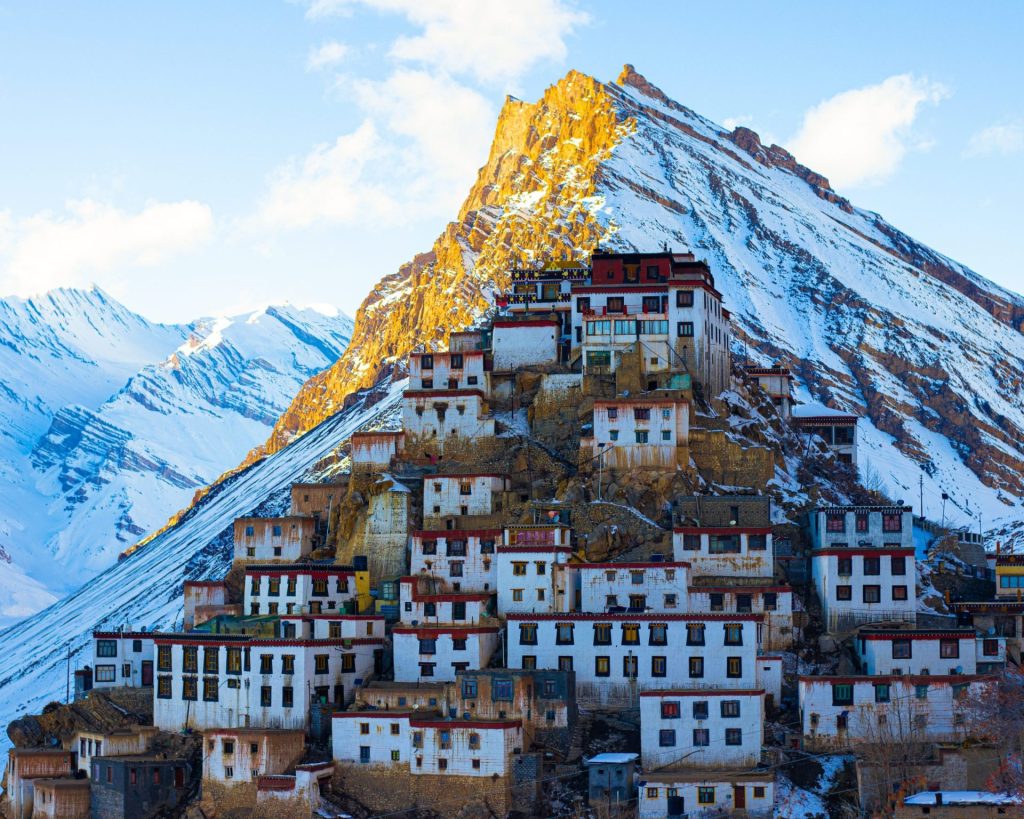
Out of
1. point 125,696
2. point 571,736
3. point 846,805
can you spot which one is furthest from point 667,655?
point 125,696

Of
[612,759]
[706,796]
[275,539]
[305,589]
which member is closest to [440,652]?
[612,759]

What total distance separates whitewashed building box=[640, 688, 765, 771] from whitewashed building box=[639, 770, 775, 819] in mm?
2058

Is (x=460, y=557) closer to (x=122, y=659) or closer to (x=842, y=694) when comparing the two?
(x=122, y=659)

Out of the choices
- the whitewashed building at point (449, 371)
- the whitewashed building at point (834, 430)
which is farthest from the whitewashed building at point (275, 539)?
the whitewashed building at point (834, 430)

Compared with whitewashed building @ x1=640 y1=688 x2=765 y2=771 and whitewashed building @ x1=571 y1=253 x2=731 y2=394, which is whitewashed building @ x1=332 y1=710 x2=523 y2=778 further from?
whitewashed building @ x1=571 y1=253 x2=731 y2=394

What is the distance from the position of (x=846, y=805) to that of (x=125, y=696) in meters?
39.0

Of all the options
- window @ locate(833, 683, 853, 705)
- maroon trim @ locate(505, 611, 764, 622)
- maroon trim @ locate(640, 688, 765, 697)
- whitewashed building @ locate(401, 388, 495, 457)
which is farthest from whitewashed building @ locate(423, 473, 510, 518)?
window @ locate(833, 683, 853, 705)

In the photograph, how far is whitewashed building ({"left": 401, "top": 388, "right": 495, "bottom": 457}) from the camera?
109 meters

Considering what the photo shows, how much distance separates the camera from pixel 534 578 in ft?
297

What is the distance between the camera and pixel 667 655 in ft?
279

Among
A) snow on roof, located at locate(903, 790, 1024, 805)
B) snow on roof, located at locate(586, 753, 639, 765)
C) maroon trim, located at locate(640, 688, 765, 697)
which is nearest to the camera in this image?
snow on roof, located at locate(903, 790, 1024, 805)

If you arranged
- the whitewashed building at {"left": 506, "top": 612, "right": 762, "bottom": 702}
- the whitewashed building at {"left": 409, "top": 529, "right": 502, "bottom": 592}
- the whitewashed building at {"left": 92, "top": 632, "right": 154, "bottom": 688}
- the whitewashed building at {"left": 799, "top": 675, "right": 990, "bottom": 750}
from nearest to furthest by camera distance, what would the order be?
the whitewashed building at {"left": 799, "top": 675, "right": 990, "bottom": 750} → the whitewashed building at {"left": 506, "top": 612, "right": 762, "bottom": 702} → the whitewashed building at {"left": 409, "top": 529, "right": 502, "bottom": 592} → the whitewashed building at {"left": 92, "top": 632, "right": 154, "bottom": 688}

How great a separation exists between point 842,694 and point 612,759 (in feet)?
37.7

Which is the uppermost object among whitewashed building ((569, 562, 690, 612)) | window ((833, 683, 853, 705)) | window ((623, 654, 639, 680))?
whitewashed building ((569, 562, 690, 612))
